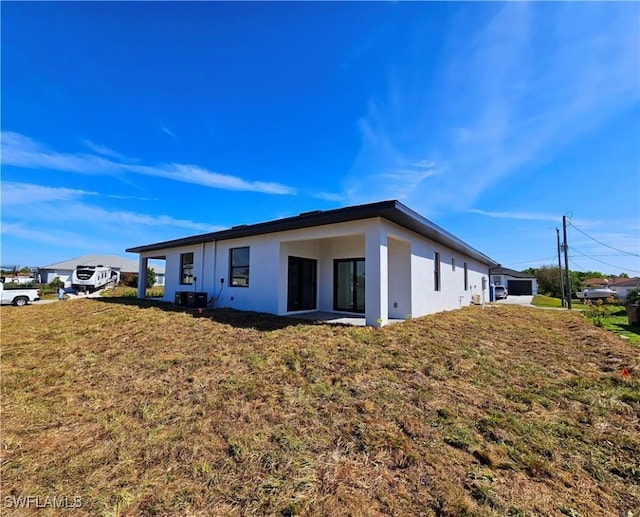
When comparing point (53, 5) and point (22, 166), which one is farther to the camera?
point (22, 166)

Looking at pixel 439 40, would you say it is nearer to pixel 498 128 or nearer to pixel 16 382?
pixel 498 128

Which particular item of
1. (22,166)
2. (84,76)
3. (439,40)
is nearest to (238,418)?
(439,40)

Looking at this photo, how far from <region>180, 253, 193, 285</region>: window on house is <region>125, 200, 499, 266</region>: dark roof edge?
124 centimetres

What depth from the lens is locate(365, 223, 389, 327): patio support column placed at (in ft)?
23.4

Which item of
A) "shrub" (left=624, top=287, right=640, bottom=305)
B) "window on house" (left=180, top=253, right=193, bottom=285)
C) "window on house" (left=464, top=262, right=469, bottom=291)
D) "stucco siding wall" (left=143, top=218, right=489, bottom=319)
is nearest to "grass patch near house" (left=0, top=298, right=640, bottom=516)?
"stucco siding wall" (left=143, top=218, right=489, bottom=319)

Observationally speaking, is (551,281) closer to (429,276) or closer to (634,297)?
(634,297)

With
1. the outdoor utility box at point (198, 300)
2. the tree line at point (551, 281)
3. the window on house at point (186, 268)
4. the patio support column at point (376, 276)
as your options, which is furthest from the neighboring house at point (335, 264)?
the tree line at point (551, 281)

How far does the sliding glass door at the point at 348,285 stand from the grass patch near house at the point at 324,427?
3988 mm

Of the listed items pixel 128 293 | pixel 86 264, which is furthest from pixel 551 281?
pixel 86 264

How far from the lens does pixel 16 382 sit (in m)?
4.54

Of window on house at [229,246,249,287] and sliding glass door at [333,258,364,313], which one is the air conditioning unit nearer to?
window on house at [229,246,249,287]

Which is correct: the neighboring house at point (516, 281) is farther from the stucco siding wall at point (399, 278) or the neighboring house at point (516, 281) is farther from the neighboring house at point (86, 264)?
the neighboring house at point (86, 264)

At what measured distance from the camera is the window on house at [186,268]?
13.2 metres

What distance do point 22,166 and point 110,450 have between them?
14.7 meters
